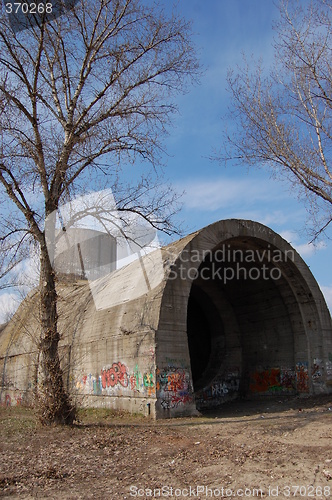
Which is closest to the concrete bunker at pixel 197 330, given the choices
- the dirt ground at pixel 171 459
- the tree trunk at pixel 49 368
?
the tree trunk at pixel 49 368

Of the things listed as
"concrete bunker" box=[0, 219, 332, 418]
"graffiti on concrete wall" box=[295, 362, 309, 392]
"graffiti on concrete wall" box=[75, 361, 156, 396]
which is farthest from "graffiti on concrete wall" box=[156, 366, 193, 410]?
"graffiti on concrete wall" box=[295, 362, 309, 392]

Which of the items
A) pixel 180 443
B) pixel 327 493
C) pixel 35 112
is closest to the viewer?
pixel 327 493

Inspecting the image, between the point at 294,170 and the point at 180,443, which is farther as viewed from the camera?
the point at 294,170

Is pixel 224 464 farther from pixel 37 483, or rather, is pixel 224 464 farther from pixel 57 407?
pixel 57 407

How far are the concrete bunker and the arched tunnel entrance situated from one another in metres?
0.04

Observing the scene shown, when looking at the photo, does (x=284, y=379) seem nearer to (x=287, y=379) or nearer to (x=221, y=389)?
(x=287, y=379)

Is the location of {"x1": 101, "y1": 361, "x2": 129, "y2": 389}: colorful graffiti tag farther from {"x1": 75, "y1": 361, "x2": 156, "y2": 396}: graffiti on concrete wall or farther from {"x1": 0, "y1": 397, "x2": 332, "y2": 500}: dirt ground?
{"x1": 0, "y1": 397, "x2": 332, "y2": 500}: dirt ground

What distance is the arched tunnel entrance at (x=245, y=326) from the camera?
53.6 ft

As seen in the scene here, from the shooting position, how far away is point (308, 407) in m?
13.3

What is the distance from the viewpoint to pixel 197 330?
19250 mm

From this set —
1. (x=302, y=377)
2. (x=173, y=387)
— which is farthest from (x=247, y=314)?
(x=173, y=387)

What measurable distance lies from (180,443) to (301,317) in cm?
953

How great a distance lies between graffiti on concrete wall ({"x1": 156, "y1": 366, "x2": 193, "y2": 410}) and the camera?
460 inches

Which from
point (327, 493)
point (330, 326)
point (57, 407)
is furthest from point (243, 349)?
point (327, 493)
